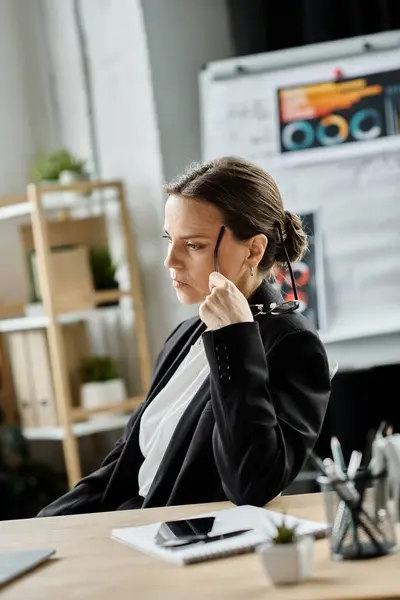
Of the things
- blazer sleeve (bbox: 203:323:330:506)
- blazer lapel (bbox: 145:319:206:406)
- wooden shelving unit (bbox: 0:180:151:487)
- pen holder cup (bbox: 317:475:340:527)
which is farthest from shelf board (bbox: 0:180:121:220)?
pen holder cup (bbox: 317:475:340:527)

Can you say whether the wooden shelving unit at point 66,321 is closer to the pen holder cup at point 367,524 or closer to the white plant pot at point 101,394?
the white plant pot at point 101,394

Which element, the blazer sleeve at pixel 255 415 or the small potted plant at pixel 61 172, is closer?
the blazer sleeve at pixel 255 415

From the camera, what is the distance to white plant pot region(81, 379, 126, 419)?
3.92 metres

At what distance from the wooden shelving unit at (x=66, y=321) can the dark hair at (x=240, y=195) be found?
6.07ft

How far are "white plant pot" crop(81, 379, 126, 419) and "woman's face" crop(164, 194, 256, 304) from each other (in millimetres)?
1994

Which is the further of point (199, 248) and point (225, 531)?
point (199, 248)

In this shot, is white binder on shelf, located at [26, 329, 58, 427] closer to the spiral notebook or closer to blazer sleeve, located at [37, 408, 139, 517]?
blazer sleeve, located at [37, 408, 139, 517]

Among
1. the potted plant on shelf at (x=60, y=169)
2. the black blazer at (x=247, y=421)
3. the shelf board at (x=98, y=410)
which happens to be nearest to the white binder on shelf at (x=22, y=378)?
the shelf board at (x=98, y=410)

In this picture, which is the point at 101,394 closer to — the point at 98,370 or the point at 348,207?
the point at 98,370

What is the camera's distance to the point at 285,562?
4.12 ft

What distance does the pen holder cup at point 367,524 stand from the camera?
1.34m

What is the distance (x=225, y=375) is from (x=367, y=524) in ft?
1.48

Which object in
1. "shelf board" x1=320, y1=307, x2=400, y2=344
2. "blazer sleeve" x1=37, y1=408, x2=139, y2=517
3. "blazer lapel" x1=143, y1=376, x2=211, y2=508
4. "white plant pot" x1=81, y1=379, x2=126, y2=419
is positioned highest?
"blazer lapel" x1=143, y1=376, x2=211, y2=508

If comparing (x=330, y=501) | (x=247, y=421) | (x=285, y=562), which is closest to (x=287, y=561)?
(x=285, y=562)
